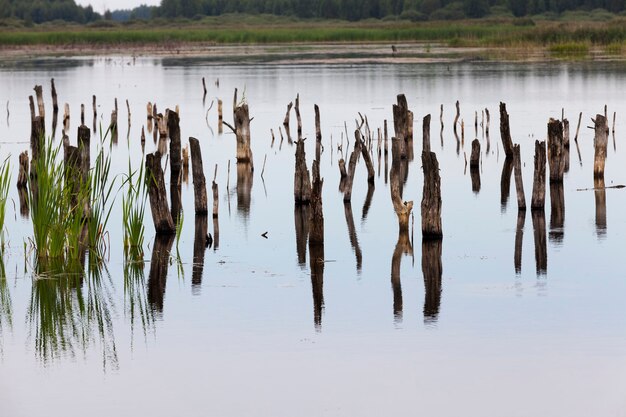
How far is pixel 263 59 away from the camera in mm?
73000

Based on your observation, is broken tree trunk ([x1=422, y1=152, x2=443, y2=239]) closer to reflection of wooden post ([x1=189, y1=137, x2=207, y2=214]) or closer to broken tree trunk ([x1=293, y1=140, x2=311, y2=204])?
broken tree trunk ([x1=293, y1=140, x2=311, y2=204])

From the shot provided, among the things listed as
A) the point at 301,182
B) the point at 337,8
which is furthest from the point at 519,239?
the point at 337,8

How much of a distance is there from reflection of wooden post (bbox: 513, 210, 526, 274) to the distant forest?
114 m

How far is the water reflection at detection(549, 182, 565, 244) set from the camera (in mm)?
16578

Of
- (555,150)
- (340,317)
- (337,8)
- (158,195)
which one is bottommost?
(340,317)

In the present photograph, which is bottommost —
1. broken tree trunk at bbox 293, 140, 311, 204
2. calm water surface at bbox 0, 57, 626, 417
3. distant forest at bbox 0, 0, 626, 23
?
calm water surface at bbox 0, 57, 626, 417

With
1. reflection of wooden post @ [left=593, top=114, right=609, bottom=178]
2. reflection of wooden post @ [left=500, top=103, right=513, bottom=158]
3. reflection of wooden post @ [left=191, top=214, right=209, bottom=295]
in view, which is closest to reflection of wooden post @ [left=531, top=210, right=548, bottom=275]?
reflection of wooden post @ [left=593, top=114, right=609, bottom=178]

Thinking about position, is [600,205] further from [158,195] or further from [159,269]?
[159,269]

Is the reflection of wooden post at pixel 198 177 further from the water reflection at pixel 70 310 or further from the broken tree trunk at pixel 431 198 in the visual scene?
the broken tree trunk at pixel 431 198

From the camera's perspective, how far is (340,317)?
41.1ft

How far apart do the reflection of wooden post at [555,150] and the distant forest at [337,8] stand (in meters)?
111

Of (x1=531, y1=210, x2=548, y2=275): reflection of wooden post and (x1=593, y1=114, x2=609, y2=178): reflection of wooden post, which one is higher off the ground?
(x1=593, y1=114, x2=609, y2=178): reflection of wooden post

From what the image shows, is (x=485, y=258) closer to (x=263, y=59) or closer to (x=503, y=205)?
(x=503, y=205)

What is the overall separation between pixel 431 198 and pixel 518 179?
9.38 ft
